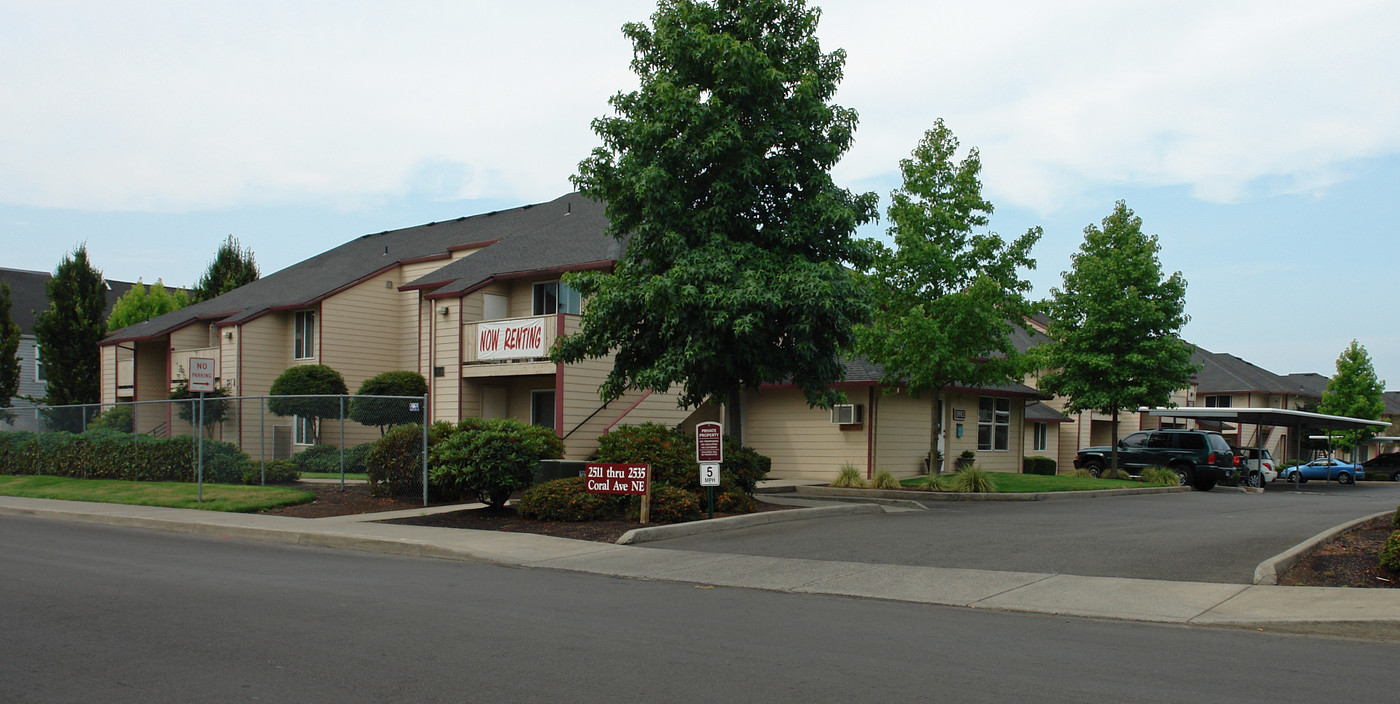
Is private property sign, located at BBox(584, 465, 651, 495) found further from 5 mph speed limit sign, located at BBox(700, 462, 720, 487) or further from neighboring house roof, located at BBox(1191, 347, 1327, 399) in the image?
neighboring house roof, located at BBox(1191, 347, 1327, 399)

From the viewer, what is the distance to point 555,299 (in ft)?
85.5

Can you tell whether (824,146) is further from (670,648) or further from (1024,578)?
(670,648)

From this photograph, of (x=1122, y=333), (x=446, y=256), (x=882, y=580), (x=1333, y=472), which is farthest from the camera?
(x=1333, y=472)

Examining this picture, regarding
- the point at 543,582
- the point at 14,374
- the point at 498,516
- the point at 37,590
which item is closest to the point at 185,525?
the point at 498,516

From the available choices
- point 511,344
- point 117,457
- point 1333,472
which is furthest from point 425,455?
point 1333,472

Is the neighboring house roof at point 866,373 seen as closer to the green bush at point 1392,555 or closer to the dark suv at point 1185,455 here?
the dark suv at point 1185,455

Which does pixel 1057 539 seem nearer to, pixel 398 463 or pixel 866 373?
pixel 398 463

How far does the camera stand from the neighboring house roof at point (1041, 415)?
3566 centimetres

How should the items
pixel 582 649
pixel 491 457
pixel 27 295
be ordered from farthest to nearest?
1. pixel 27 295
2. pixel 491 457
3. pixel 582 649

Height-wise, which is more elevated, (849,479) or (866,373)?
(866,373)

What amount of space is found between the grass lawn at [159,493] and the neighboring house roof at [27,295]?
2808cm

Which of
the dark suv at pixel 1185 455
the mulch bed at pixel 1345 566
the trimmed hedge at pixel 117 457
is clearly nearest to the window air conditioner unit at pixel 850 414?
the dark suv at pixel 1185 455

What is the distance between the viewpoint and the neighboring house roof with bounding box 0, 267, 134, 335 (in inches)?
1896

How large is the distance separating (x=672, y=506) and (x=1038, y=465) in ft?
73.4
